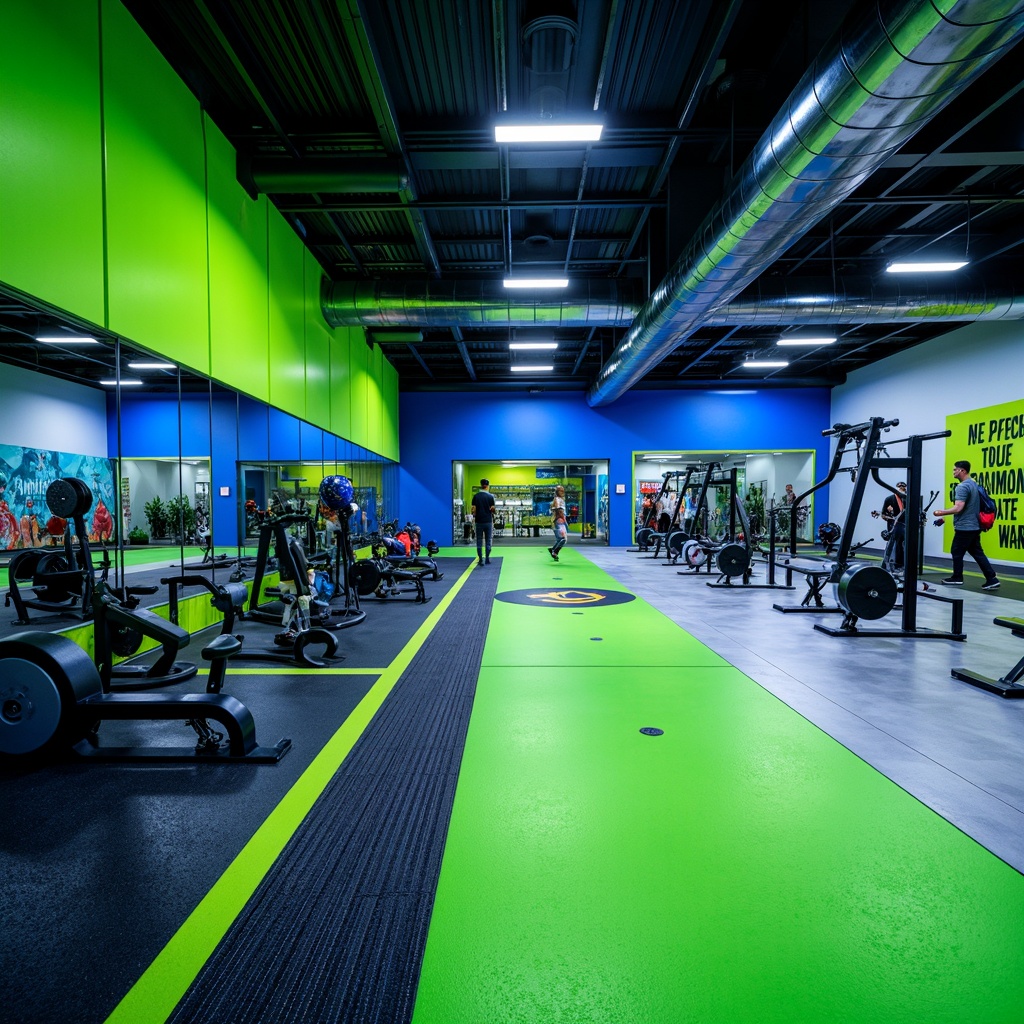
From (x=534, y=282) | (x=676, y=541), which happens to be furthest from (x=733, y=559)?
(x=534, y=282)

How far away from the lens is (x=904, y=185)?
270 inches

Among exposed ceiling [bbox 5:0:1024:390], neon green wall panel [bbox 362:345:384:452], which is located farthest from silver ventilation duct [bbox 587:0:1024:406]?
neon green wall panel [bbox 362:345:384:452]

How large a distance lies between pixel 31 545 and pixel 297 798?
11.9 ft

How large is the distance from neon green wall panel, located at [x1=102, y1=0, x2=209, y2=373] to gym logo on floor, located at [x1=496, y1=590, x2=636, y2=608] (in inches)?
174

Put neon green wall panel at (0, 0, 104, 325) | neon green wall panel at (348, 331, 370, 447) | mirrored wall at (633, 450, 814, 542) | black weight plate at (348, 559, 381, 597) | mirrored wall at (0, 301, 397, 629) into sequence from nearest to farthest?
1. neon green wall panel at (0, 0, 104, 325)
2. mirrored wall at (0, 301, 397, 629)
3. black weight plate at (348, 559, 381, 597)
4. neon green wall panel at (348, 331, 370, 447)
5. mirrored wall at (633, 450, 814, 542)

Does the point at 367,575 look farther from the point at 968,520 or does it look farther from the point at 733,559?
the point at 968,520

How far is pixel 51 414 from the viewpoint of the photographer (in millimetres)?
4027

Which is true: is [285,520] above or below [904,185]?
below

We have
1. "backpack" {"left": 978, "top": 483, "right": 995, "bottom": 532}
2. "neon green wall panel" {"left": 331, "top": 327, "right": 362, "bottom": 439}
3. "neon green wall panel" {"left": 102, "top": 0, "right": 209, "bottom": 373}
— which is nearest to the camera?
"neon green wall panel" {"left": 102, "top": 0, "right": 209, "bottom": 373}

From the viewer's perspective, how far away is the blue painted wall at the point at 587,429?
15211mm

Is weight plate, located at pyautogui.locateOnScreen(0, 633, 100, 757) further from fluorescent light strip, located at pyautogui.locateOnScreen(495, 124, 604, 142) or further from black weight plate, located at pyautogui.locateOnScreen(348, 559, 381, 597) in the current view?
fluorescent light strip, located at pyautogui.locateOnScreen(495, 124, 604, 142)

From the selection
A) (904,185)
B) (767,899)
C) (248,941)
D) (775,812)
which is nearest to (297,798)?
(248,941)

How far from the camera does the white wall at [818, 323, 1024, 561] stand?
1000cm

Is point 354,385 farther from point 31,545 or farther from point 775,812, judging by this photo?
point 775,812
